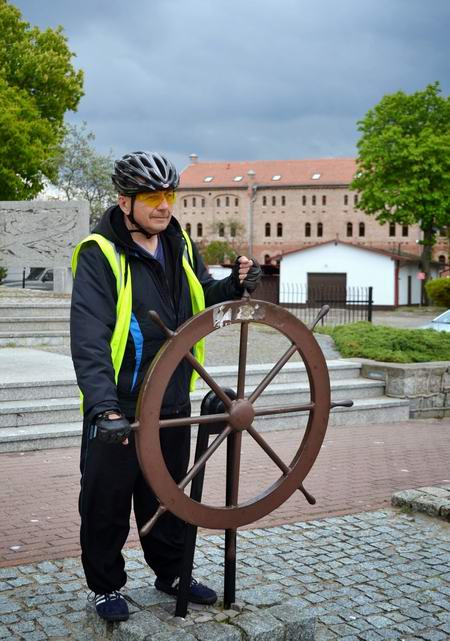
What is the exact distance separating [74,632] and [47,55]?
118 ft

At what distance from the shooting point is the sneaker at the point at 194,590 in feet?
12.3

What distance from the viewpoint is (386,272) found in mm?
49531

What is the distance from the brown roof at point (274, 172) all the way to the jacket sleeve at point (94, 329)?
96.6m

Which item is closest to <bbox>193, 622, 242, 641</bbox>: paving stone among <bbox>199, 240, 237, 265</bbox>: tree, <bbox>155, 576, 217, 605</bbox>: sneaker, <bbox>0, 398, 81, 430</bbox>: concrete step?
<bbox>155, 576, 217, 605</bbox>: sneaker

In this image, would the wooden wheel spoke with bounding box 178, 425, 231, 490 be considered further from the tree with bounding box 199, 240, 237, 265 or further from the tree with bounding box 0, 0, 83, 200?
the tree with bounding box 199, 240, 237, 265

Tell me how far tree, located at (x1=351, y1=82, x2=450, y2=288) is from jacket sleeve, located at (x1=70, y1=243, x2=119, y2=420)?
48.6 meters

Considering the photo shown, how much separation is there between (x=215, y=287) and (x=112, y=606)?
140cm

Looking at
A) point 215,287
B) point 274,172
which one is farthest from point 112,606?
point 274,172

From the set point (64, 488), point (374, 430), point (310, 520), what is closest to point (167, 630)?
point (310, 520)

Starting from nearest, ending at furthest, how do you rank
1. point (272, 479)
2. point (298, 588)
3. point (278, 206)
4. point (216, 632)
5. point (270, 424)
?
1. point (216, 632)
2. point (298, 588)
3. point (272, 479)
4. point (270, 424)
5. point (278, 206)

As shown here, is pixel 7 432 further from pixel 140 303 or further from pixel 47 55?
pixel 47 55

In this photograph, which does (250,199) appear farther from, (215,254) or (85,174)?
(85,174)

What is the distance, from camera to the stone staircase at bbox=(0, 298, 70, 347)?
13117mm

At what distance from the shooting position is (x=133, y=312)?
3498 mm
